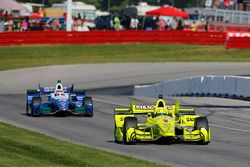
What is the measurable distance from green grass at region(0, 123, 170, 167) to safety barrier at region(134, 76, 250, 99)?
43.6 ft

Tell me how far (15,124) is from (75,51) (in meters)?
28.3

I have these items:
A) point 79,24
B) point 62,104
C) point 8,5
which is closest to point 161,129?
point 62,104

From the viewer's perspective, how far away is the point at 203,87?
30047mm

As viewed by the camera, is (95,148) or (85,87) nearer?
(95,148)

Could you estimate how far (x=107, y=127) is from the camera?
19.4 m

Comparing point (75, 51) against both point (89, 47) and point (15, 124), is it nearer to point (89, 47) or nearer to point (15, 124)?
point (89, 47)

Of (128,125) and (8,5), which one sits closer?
(128,125)

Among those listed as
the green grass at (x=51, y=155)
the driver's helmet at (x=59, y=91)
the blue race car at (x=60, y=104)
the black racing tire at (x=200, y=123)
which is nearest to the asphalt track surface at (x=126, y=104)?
the blue race car at (x=60, y=104)

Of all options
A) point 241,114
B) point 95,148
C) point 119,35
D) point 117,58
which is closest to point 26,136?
point 95,148

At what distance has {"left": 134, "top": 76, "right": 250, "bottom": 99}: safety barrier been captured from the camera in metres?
27.9

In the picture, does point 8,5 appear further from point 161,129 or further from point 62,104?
point 161,129

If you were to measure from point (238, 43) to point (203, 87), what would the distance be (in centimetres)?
2109

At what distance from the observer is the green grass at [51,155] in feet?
39.1

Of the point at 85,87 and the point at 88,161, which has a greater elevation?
the point at 88,161
